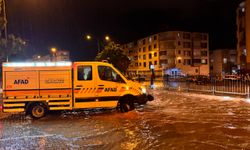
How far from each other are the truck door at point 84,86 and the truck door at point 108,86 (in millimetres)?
308

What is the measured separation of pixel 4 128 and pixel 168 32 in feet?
233

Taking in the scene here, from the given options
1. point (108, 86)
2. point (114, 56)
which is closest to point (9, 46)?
point (108, 86)

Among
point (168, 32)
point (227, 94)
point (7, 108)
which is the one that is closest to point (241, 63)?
point (168, 32)

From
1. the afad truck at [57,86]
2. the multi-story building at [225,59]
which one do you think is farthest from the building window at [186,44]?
the afad truck at [57,86]

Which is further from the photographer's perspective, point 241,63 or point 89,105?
point 241,63

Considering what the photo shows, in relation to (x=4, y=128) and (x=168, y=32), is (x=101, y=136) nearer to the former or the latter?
(x=4, y=128)

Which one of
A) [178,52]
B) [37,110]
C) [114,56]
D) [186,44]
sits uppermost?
[186,44]

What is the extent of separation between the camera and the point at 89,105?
13.0m

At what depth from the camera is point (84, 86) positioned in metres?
12.9

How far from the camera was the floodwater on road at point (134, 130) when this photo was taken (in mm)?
7910

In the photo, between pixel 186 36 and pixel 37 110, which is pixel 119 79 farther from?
pixel 186 36

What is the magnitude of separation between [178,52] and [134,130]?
71.5 metres

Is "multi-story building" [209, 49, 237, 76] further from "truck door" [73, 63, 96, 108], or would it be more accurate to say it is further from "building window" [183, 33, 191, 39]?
"truck door" [73, 63, 96, 108]

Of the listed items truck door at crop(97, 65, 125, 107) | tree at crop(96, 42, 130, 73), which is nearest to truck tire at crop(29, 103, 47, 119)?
truck door at crop(97, 65, 125, 107)
